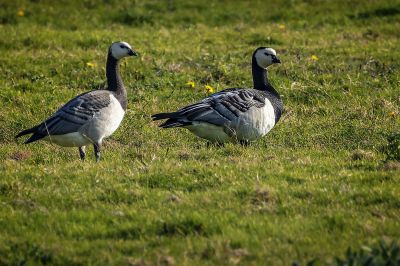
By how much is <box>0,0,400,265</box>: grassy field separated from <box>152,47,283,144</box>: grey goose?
300mm

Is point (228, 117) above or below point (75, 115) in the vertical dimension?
below

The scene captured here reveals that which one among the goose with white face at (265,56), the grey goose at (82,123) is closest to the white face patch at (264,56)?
the goose with white face at (265,56)

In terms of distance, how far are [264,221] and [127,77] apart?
8.15 metres

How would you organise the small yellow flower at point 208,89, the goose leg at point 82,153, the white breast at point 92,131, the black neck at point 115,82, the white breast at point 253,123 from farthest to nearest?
the small yellow flower at point 208,89 < the black neck at point 115,82 < the white breast at point 253,123 < the goose leg at point 82,153 < the white breast at point 92,131

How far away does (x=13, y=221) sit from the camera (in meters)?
7.54

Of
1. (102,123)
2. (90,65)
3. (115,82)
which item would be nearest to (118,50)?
(115,82)

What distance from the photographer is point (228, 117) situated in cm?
1070

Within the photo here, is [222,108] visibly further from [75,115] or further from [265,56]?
[75,115]

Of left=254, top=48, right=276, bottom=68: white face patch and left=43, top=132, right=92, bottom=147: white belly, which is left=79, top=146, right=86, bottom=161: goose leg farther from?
left=254, top=48, right=276, bottom=68: white face patch

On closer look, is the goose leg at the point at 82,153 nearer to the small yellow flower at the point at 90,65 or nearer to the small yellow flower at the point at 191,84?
the small yellow flower at the point at 191,84

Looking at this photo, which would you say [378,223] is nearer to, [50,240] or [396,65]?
[50,240]

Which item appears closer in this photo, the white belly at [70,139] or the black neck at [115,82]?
the white belly at [70,139]

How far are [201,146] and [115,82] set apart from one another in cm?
Result: 164

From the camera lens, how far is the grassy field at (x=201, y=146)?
278 inches
